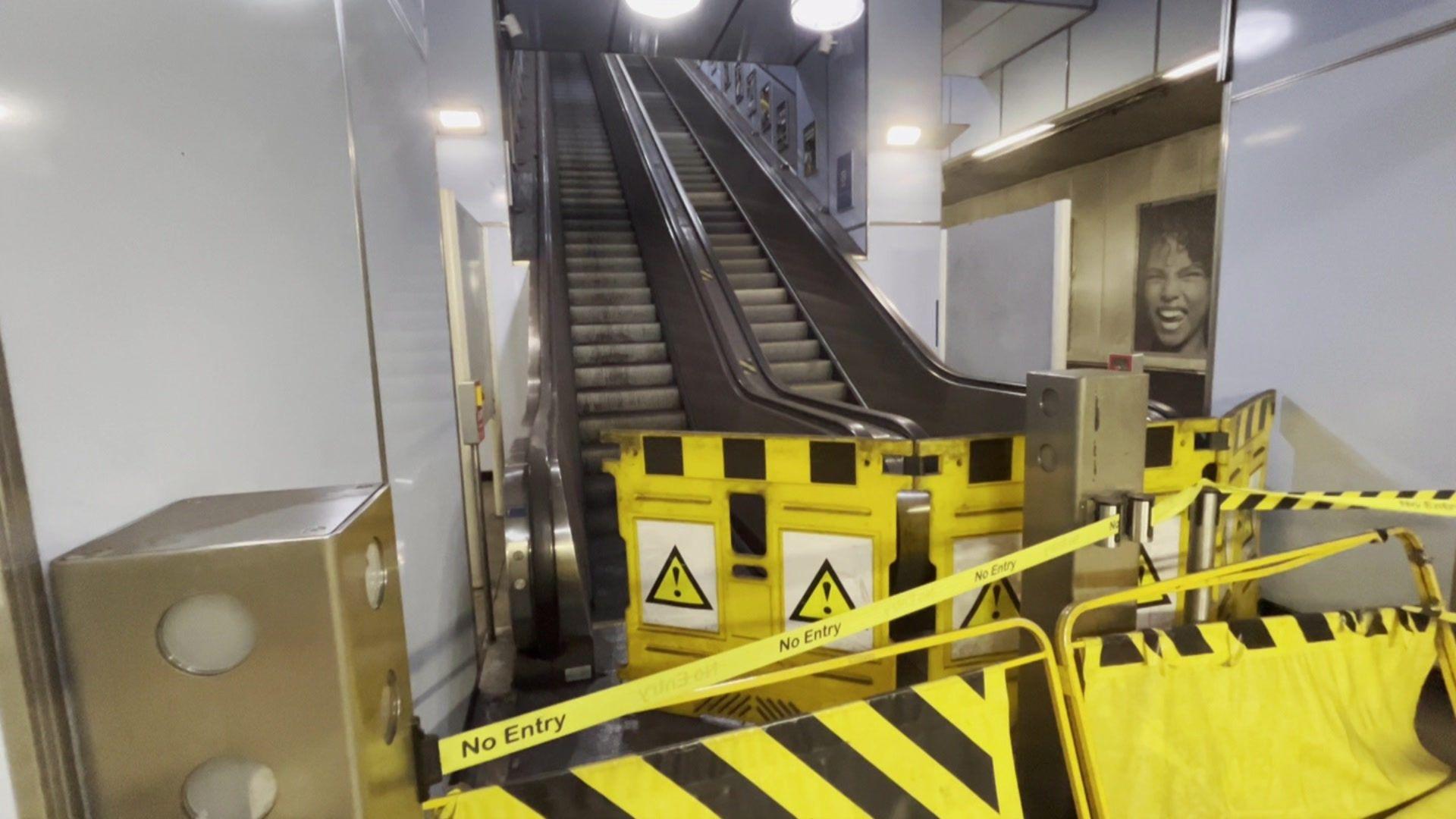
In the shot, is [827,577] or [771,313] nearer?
[827,577]

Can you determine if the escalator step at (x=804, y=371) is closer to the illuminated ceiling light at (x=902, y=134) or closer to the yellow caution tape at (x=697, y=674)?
the illuminated ceiling light at (x=902, y=134)

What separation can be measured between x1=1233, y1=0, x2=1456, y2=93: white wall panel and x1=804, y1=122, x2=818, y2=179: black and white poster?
6.19m

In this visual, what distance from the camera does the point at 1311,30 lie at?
3258mm

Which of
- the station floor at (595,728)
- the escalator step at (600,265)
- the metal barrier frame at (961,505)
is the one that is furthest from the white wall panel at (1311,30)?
the escalator step at (600,265)

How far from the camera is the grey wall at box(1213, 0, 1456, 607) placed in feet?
9.57

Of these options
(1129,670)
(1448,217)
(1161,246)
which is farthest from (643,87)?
(1129,670)

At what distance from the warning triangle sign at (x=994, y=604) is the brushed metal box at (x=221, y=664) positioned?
7.99 ft

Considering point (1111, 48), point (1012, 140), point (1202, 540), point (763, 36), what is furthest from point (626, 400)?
point (1012, 140)

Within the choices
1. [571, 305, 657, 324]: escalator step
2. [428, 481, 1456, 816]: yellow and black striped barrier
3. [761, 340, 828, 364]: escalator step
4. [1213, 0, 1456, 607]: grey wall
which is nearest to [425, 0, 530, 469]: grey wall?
[571, 305, 657, 324]: escalator step

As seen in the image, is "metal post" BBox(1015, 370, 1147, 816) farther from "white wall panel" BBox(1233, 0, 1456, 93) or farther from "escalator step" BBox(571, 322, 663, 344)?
"escalator step" BBox(571, 322, 663, 344)

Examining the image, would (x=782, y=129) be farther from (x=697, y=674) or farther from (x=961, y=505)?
(x=697, y=674)

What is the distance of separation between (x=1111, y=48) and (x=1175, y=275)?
3280 mm

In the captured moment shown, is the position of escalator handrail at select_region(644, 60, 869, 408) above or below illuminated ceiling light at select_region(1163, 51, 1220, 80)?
below

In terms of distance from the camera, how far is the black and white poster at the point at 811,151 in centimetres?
937
